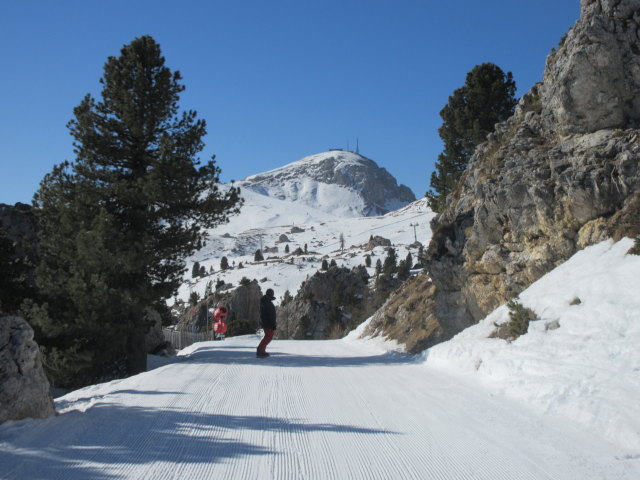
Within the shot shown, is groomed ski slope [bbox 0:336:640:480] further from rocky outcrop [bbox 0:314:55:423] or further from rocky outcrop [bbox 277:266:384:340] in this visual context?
rocky outcrop [bbox 277:266:384:340]

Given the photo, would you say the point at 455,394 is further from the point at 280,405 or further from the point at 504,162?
the point at 504,162

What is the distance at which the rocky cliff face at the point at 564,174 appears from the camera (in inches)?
403

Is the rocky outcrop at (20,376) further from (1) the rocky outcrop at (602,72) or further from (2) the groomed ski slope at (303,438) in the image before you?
(1) the rocky outcrop at (602,72)

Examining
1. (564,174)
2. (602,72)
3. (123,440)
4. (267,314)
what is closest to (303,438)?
(123,440)

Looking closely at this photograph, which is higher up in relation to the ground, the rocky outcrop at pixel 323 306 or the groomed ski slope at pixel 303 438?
the rocky outcrop at pixel 323 306

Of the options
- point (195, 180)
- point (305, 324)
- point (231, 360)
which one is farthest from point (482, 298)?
point (305, 324)

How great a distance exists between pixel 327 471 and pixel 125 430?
2532mm

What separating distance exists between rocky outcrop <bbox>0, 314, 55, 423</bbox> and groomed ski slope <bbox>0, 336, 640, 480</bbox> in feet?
0.74

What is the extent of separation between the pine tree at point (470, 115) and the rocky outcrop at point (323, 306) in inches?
672

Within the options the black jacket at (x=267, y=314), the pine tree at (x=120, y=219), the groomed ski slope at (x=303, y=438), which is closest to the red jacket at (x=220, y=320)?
the pine tree at (x=120, y=219)

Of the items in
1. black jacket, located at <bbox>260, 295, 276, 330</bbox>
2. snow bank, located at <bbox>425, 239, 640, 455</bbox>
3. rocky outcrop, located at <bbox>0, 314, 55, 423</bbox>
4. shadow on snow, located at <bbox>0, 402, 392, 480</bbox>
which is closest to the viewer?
shadow on snow, located at <bbox>0, 402, 392, 480</bbox>

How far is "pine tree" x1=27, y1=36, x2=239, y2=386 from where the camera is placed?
39.3 feet

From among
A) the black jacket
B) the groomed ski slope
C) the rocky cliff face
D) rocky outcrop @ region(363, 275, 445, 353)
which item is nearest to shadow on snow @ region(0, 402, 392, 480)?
the groomed ski slope

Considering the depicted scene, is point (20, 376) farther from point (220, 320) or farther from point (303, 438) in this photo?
point (220, 320)
